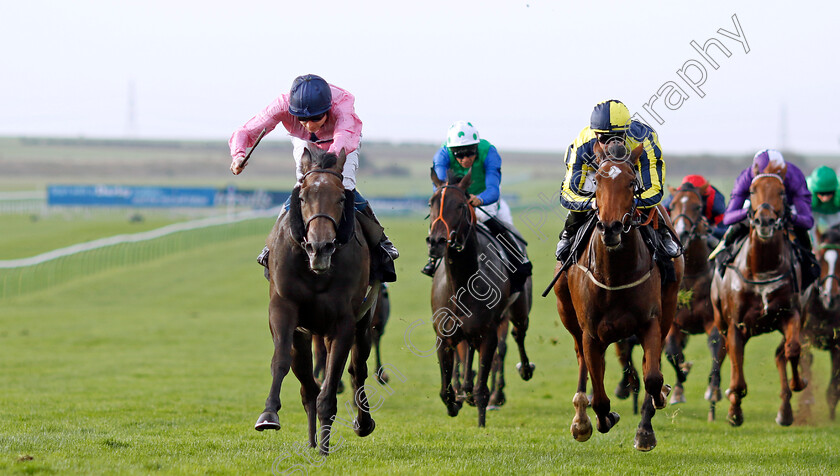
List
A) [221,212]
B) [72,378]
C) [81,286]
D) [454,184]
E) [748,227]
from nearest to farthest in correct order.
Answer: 1. [454,184]
2. [748,227]
3. [72,378]
4. [81,286]
5. [221,212]

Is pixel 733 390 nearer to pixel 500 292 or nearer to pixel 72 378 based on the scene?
pixel 500 292

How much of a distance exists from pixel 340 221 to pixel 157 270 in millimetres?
26571

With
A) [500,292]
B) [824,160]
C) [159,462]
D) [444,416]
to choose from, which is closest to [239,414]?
[444,416]

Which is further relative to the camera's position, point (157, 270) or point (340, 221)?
point (157, 270)

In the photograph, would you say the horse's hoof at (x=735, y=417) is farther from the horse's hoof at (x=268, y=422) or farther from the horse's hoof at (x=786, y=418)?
the horse's hoof at (x=268, y=422)

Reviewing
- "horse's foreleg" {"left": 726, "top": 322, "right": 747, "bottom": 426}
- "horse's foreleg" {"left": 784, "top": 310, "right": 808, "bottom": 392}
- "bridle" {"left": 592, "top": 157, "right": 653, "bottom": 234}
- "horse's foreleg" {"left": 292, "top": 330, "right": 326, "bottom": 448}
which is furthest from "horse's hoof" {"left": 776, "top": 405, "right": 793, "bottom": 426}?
"horse's foreleg" {"left": 292, "top": 330, "right": 326, "bottom": 448}

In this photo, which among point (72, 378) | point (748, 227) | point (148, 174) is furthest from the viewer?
point (148, 174)

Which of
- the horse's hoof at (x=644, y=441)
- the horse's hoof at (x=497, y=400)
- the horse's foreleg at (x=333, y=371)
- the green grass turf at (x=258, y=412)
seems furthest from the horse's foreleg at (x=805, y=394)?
the horse's foreleg at (x=333, y=371)

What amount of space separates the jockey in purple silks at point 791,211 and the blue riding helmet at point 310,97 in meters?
5.00

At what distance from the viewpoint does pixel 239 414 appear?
10789 mm

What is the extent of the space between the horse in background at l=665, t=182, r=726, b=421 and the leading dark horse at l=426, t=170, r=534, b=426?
8.35 ft

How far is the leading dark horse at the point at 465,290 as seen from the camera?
9.05 metres

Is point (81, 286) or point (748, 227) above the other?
point (748, 227)

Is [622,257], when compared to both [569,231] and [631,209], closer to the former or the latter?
[631,209]
